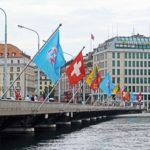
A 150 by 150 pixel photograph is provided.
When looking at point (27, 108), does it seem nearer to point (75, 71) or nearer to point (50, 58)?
point (50, 58)

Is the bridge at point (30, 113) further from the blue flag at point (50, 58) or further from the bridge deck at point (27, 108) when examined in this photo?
the blue flag at point (50, 58)

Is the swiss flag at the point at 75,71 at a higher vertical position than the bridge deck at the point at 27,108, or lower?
higher

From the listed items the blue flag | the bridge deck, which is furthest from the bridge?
the blue flag

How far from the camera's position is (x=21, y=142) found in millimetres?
54188

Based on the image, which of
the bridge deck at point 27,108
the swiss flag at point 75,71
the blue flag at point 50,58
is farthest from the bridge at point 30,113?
the swiss flag at point 75,71

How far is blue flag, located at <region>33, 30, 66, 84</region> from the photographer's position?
5213 centimetres

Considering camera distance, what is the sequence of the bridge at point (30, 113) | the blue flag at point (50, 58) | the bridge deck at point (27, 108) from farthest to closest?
the blue flag at point (50, 58)
the bridge at point (30, 113)
the bridge deck at point (27, 108)

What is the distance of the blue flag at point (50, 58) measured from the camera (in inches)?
2052

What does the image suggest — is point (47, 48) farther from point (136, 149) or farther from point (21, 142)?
point (136, 149)

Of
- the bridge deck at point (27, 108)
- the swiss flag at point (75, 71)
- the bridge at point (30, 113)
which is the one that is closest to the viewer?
the bridge deck at point (27, 108)

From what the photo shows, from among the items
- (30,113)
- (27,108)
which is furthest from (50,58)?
(30,113)

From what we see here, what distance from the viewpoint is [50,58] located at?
53.6 meters

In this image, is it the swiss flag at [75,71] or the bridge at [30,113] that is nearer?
the bridge at [30,113]

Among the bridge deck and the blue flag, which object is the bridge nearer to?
the bridge deck
